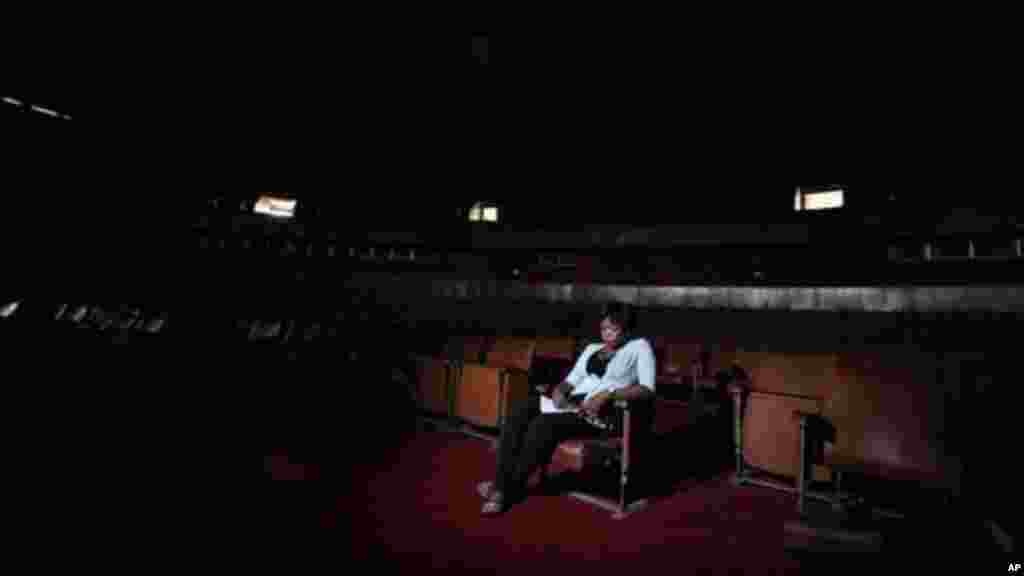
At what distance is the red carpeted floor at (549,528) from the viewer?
225 centimetres

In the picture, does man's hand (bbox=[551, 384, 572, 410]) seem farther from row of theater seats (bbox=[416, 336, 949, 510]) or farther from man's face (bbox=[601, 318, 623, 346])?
row of theater seats (bbox=[416, 336, 949, 510])

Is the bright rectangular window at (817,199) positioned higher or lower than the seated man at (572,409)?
higher

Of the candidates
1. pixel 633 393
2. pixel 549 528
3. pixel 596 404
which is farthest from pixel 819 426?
pixel 549 528

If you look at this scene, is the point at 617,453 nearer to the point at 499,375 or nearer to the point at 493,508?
the point at 493,508

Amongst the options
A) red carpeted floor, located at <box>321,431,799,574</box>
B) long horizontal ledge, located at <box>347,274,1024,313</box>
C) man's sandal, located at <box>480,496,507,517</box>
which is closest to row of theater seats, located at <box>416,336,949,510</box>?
red carpeted floor, located at <box>321,431,799,574</box>

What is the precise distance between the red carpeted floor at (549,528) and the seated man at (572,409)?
172mm

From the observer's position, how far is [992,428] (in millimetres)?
2229

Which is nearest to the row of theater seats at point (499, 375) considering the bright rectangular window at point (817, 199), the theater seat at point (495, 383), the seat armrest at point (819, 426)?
the theater seat at point (495, 383)

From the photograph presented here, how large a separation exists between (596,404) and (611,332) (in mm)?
487

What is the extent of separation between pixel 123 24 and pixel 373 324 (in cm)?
466

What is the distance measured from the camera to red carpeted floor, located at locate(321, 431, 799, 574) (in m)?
2.25

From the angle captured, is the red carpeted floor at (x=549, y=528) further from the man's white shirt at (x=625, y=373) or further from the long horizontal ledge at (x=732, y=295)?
the long horizontal ledge at (x=732, y=295)

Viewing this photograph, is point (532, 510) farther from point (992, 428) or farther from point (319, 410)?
point (319, 410)

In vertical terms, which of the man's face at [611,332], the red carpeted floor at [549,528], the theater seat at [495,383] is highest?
the man's face at [611,332]
